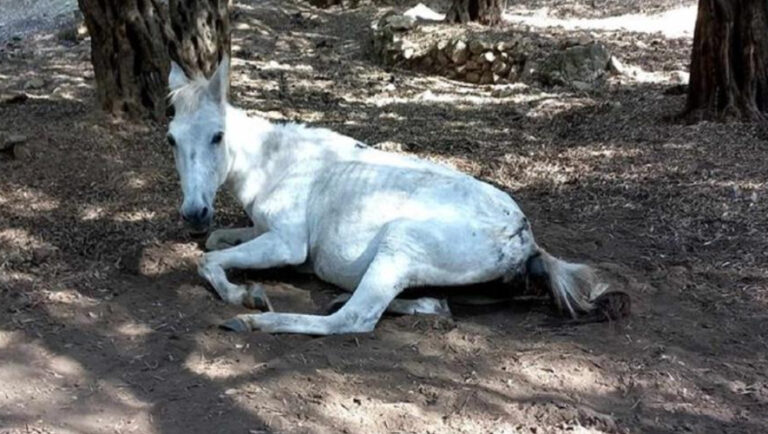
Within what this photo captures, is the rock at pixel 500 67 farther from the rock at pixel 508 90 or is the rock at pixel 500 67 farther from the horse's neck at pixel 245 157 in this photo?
the horse's neck at pixel 245 157

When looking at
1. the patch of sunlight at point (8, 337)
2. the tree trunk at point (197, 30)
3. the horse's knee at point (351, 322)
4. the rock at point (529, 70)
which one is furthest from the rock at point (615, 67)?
the patch of sunlight at point (8, 337)

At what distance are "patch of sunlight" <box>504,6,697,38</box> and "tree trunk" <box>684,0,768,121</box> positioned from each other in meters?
4.77

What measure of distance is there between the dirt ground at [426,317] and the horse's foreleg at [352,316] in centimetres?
8

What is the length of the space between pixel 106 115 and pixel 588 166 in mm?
4229

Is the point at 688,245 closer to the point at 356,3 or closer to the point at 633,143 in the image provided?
the point at 633,143

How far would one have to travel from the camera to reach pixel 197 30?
764cm

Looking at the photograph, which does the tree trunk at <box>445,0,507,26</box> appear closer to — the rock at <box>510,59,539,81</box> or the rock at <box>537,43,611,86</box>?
the rock at <box>510,59,539,81</box>

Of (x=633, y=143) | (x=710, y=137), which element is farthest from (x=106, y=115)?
(x=710, y=137)

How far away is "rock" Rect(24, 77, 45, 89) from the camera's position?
9562 millimetres

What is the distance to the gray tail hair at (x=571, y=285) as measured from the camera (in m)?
4.17

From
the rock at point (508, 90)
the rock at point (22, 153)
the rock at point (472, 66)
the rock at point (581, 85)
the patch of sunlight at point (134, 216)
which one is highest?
the rock at point (22, 153)

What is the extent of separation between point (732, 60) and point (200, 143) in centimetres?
494

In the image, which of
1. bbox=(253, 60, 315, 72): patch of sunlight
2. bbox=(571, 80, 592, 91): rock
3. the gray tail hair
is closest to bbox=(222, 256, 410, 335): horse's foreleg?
the gray tail hair

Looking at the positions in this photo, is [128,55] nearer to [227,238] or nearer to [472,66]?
[227,238]
